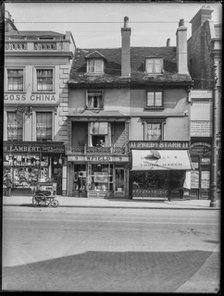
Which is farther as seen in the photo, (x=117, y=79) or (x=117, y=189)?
(x=117, y=189)

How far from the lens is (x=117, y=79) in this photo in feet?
42.7

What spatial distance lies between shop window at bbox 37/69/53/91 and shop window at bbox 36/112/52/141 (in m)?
0.94

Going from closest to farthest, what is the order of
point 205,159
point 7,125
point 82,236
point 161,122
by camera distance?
point 82,236
point 7,125
point 161,122
point 205,159

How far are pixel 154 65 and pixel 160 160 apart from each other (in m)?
3.88

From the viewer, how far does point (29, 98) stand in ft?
37.1

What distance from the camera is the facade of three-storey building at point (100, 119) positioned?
36.5 ft

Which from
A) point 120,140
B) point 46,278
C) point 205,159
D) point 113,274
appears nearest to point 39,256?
point 46,278

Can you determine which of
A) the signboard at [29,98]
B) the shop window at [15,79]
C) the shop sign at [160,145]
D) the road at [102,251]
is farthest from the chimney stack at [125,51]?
the road at [102,251]

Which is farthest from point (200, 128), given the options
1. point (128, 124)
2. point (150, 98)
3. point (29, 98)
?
point (29, 98)

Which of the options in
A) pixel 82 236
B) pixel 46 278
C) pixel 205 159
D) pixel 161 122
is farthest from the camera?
pixel 205 159

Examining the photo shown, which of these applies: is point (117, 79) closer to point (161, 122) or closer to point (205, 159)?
point (161, 122)

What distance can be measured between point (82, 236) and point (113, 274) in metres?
2.92

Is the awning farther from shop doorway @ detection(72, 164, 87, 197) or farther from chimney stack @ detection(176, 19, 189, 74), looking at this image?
chimney stack @ detection(176, 19, 189, 74)

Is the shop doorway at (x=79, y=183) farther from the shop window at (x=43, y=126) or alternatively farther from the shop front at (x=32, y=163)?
the shop window at (x=43, y=126)
